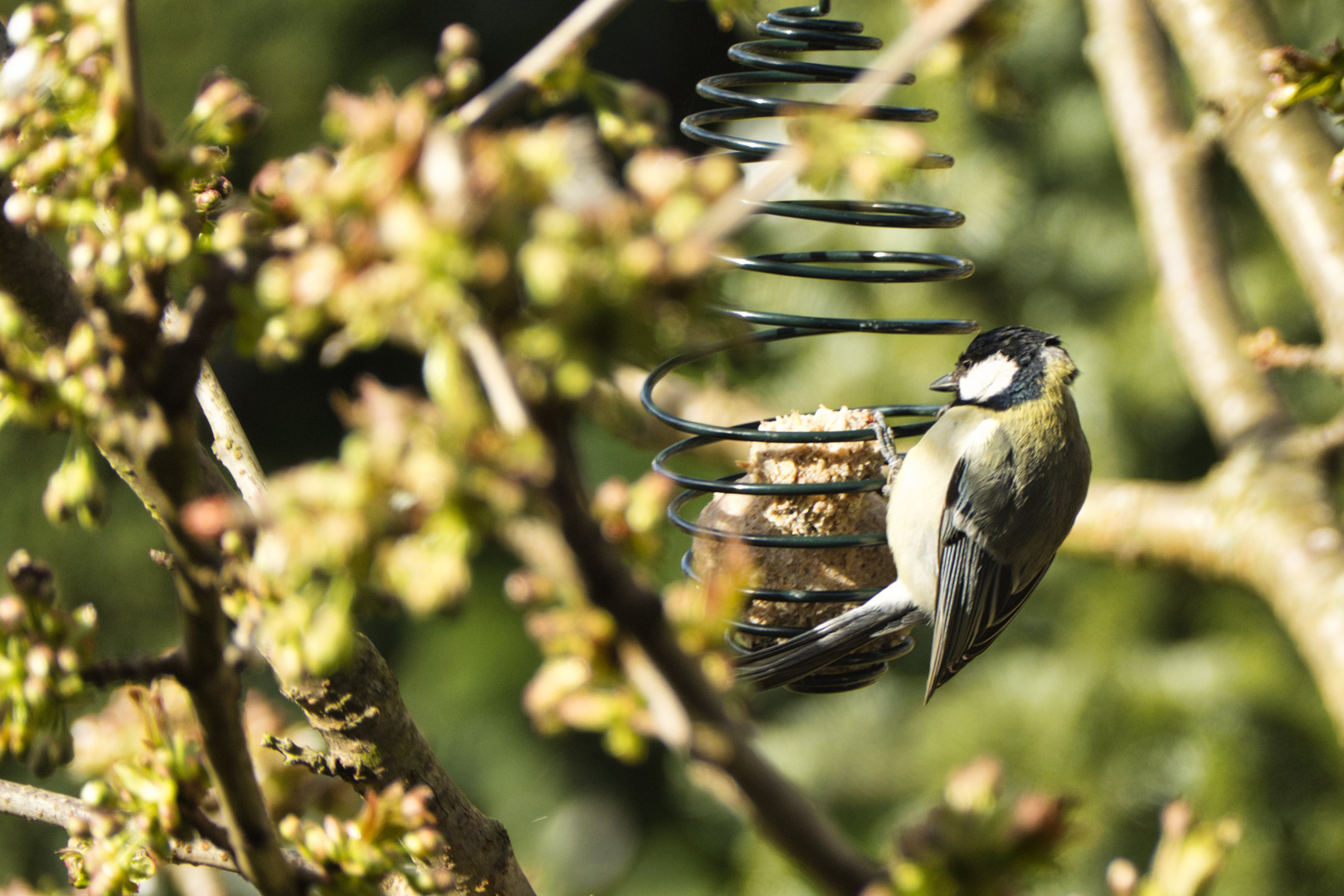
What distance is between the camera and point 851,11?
223 cm

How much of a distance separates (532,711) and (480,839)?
0.39 meters

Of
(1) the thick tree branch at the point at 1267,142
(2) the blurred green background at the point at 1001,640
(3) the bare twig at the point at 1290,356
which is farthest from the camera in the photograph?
(2) the blurred green background at the point at 1001,640

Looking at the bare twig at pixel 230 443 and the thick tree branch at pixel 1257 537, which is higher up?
the bare twig at pixel 230 443

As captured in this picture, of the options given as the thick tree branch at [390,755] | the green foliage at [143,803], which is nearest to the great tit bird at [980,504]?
the thick tree branch at [390,755]

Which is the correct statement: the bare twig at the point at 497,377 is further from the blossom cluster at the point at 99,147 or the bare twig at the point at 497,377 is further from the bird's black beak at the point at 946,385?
the bird's black beak at the point at 946,385

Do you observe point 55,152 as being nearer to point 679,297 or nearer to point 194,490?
point 194,490

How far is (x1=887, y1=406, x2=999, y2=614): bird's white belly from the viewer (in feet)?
3.92

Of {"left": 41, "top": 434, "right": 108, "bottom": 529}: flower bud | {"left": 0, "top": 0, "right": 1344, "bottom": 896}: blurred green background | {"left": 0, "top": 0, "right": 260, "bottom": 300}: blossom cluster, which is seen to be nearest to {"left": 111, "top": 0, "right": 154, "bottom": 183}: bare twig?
{"left": 0, "top": 0, "right": 260, "bottom": 300}: blossom cluster

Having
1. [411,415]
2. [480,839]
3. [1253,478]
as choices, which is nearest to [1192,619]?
[1253,478]

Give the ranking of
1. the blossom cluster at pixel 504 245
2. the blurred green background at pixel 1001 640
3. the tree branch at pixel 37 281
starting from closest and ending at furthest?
the blossom cluster at pixel 504 245 < the tree branch at pixel 37 281 < the blurred green background at pixel 1001 640

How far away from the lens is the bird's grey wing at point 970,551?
121 centimetres

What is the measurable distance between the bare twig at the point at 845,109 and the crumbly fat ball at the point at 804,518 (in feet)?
2.47

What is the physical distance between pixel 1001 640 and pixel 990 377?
1.29m

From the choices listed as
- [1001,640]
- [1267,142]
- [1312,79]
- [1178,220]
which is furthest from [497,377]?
[1001,640]
